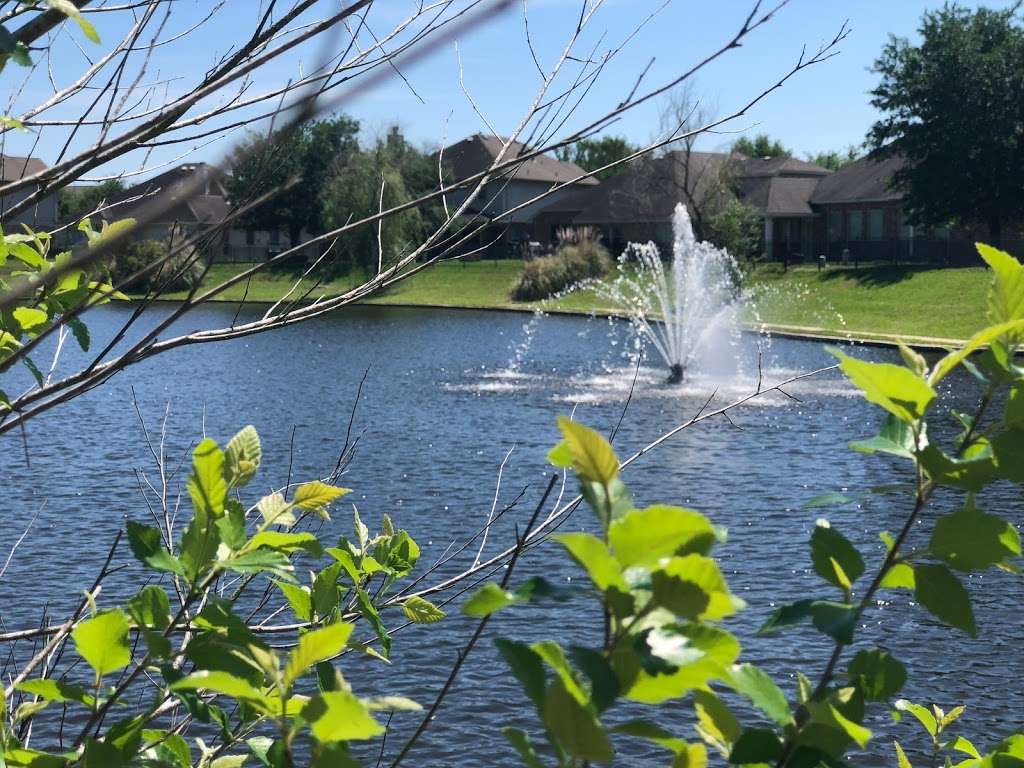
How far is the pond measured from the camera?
10492 millimetres

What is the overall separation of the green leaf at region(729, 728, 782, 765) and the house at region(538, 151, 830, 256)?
216 ft

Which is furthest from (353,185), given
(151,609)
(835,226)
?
(151,609)

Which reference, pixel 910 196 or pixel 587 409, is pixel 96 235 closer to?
pixel 587 409

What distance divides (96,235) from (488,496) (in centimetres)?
1468

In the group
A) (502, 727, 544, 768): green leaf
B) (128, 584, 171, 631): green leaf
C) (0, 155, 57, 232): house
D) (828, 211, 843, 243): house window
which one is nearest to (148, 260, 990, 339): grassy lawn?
(828, 211, 843, 243): house window

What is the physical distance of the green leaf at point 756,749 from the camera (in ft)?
4.37

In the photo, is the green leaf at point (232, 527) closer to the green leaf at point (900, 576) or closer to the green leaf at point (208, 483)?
the green leaf at point (208, 483)

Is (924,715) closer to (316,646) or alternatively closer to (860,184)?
(316,646)

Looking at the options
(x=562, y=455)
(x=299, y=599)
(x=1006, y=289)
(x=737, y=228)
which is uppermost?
(x=1006, y=289)

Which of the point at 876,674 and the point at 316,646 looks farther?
the point at 876,674

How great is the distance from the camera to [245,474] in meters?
1.72

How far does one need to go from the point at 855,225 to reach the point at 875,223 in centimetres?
186

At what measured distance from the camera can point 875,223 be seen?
66.8m

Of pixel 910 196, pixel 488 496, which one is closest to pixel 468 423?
pixel 488 496
